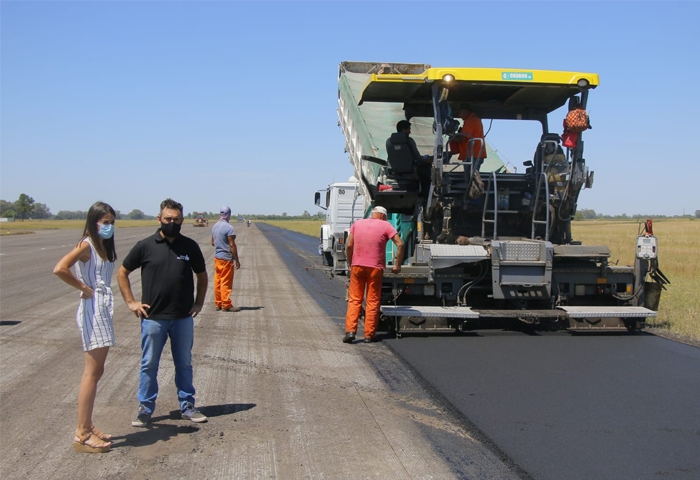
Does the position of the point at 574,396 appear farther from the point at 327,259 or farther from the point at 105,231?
the point at 327,259

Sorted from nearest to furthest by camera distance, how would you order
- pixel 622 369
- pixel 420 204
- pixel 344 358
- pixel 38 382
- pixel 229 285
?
pixel 38 382 < pixel 622 369 < pixel 344 358 < pixel 420 204 < pixel 229 285

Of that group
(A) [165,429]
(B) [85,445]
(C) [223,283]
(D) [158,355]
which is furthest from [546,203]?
(B) [85,445]

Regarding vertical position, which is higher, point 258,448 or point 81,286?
point 81,286

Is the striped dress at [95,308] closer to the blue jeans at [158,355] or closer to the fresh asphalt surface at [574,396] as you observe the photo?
the blue jeans at [158,355]

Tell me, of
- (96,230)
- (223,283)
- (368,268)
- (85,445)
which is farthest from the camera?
(223,283)

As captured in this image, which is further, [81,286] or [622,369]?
[622,369]

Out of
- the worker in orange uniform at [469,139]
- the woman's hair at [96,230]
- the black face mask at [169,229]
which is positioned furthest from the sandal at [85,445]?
the worker in orange uniform at [469,139]

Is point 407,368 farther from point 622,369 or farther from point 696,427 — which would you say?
point 696,427

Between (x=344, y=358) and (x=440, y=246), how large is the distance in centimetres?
214

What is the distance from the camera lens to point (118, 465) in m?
4.40

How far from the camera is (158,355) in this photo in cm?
514

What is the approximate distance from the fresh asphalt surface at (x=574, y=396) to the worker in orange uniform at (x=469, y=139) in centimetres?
234

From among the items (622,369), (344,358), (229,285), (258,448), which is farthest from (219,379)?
(229,285)

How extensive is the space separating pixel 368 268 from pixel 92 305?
4301 millimetres
